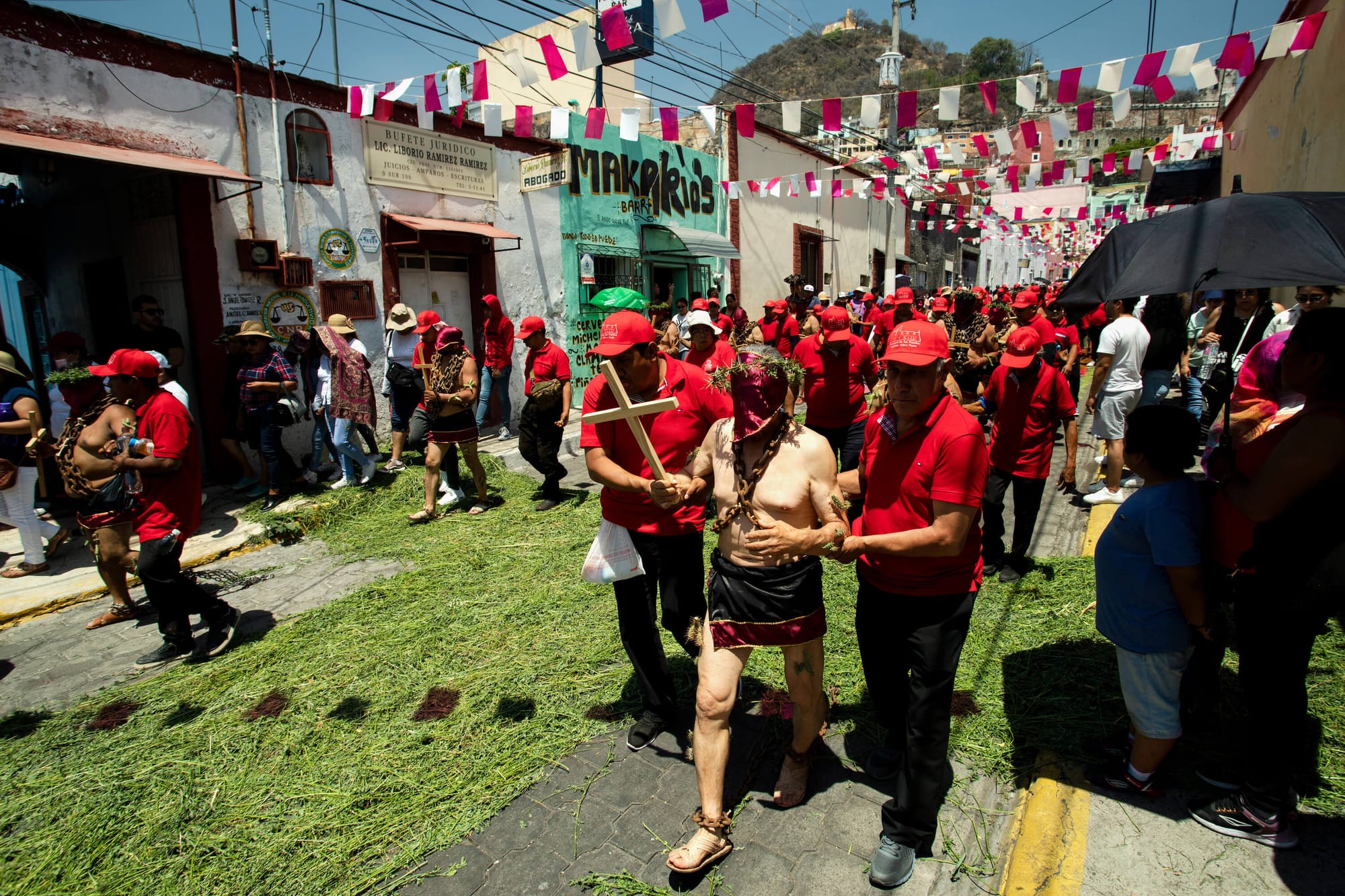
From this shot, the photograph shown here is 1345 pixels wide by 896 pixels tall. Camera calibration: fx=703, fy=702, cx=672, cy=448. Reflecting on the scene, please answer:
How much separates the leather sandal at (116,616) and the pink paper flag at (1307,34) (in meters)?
11.8

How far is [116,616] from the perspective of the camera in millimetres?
5168

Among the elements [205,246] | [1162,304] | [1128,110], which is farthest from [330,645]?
[1128,110]

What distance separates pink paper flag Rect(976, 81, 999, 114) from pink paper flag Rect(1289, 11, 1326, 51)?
274cm

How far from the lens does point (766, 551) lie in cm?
251

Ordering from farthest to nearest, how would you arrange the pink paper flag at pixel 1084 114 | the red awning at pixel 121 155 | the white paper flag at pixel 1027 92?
the pink paper flag at pixel 1084 114 < the white paper flag at pixel 1027 92 < the red awning at pixel 121 155

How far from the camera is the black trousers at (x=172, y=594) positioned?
4238 mm

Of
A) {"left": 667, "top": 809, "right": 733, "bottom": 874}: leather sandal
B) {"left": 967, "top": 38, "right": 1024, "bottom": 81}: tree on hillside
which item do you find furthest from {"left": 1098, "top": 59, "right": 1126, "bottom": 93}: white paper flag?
{"left": 967, "top": 38, "right": 1024, "bottom": 81}: tree on hillside

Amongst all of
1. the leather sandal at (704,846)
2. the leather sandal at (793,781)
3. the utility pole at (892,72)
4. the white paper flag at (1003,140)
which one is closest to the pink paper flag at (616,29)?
the leather sandal at (793,781)

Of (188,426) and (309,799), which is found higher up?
(188,426)

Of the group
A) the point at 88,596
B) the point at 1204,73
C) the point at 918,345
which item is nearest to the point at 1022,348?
the point at 918,345

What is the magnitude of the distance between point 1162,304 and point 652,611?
5977mm

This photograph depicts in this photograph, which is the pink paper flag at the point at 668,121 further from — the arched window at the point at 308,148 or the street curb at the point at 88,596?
the street curb at the point at 88,596

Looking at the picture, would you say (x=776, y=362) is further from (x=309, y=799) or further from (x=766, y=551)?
(x=309, y=799)

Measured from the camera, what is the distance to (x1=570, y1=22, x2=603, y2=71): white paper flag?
267 inches
